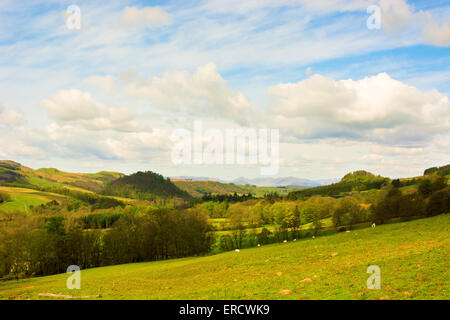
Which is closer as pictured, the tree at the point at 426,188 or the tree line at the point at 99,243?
the tree line at the point at 99,243

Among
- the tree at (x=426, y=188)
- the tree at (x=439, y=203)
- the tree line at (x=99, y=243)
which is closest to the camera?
the tree at (x=439, y=203)

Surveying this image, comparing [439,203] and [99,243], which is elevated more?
[439,203]

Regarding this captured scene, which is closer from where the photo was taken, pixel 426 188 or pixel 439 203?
pixel 439 203

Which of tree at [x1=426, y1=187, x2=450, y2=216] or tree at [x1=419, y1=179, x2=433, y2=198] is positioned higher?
tree at [x1=419, y1=179, x2=433, y2=198]

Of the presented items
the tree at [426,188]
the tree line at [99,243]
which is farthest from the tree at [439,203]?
the tree line at [99,243]

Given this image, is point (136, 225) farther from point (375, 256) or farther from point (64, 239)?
point (375, 256)

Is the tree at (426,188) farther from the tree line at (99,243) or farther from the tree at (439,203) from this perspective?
the tree line at (99,243)

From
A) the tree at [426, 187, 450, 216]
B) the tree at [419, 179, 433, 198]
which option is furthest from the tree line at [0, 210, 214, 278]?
the tree at [419, 179, 433, 198]

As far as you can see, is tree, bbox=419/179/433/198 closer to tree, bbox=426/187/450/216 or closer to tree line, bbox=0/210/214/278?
tree, bbox=426/187/450/216

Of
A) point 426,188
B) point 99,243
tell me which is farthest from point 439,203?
point 99,243

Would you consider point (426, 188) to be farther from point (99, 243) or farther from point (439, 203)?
point (99, 243)
